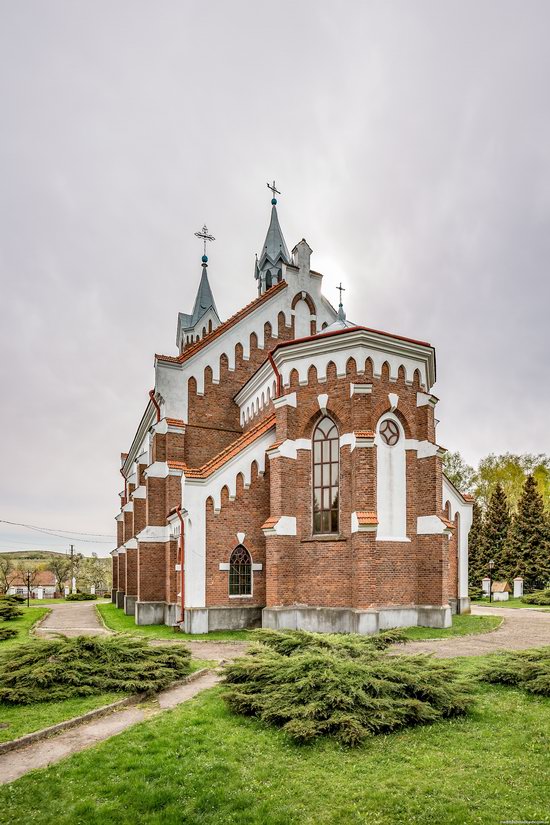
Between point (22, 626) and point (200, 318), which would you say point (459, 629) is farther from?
point (200, 318)

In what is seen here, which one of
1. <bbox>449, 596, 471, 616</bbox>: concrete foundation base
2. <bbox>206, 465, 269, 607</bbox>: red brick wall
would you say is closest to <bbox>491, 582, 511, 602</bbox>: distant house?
<bbox>449, 596, 471, 616</bbox>: concrete foundation base

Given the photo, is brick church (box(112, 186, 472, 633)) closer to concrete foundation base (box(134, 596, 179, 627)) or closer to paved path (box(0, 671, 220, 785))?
concrete foundation base (box(134, 596, 179, 627))

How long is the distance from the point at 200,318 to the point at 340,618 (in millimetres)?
26485

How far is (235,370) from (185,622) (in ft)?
33.7

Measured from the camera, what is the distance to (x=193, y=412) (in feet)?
72.6

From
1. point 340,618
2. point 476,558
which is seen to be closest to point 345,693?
point 340,618

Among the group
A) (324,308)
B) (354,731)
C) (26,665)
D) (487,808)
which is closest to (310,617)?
(26,665)

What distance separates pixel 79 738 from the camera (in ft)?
24.1

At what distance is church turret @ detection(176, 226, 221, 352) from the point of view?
3791 centimetres

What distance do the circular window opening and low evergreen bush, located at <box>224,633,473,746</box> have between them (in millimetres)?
9018

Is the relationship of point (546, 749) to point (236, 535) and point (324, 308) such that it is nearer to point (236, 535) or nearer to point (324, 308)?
point (236, 535)

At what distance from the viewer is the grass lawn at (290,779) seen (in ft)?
17.3

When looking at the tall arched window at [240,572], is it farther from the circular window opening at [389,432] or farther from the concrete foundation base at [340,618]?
the circular window opening at [389,432]

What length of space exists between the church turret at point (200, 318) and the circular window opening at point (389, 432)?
22.4 meters
